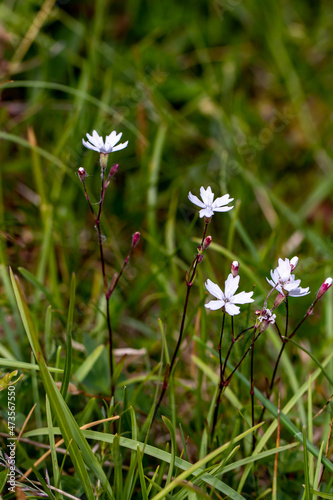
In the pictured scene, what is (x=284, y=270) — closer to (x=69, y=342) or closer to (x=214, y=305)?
(x=214, y=305)

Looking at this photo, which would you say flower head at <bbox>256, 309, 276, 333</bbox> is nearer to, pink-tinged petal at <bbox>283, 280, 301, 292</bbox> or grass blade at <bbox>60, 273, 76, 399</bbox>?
pink-tinged petal at <bbox>283, 280, 301, 292</bbox>

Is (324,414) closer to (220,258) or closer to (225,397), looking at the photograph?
(225,397)

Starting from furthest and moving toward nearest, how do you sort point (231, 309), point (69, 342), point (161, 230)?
point (161, 230) < point (69, 342) < point (231, 309)

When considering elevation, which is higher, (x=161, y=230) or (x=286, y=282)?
(x=161, y=230)

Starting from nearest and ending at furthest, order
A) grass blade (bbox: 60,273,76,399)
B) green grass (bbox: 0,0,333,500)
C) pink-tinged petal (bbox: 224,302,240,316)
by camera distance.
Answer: pink-tinged petal (bbox: 224,302,240,316) < grass blade (bbox: 60,273,76,399) < green grass (bbox: 0,0,333,500)

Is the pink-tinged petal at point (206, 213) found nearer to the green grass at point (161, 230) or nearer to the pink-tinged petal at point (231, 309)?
the pink-tinged petal at point (231, 309)

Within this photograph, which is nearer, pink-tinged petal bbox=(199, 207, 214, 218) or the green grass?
pink-tinged petal bbox=(199, 207, 214, 218)

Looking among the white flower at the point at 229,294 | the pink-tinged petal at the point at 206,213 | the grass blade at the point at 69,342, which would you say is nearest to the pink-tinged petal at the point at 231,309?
the white flower at the point at 229,294

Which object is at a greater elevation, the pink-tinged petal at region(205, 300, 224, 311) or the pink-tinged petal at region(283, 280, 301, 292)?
the pink-tinged petal at region(283, 280, 301, 292)

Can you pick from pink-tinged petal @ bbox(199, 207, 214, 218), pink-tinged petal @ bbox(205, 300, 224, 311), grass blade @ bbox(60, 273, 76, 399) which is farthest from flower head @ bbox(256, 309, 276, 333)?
grass blade @ bbox(60, 273, 76, 399)

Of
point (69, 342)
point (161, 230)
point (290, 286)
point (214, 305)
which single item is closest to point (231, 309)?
point (214, 305)
